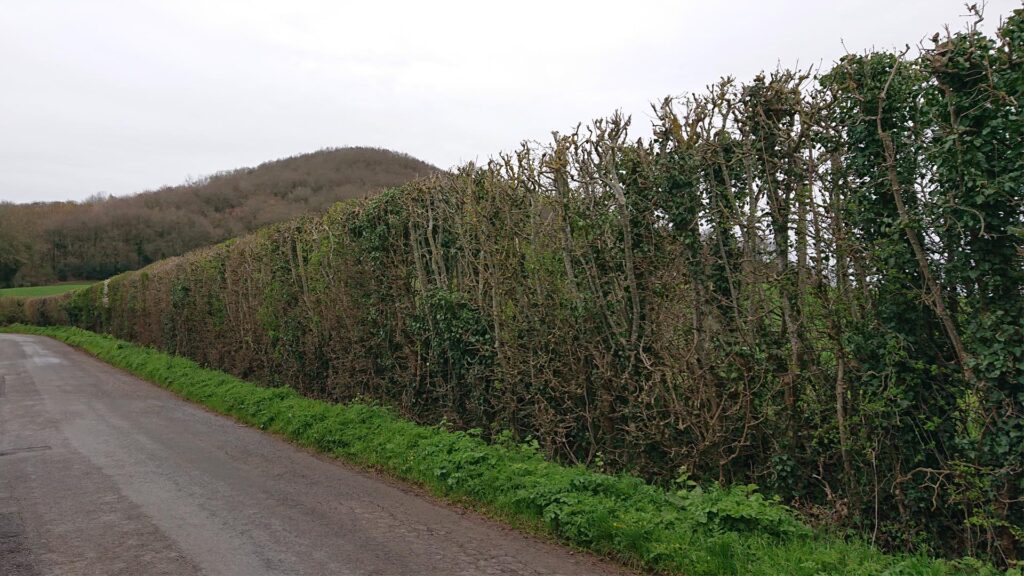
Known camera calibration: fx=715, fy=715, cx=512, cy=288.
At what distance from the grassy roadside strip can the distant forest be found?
50399mm

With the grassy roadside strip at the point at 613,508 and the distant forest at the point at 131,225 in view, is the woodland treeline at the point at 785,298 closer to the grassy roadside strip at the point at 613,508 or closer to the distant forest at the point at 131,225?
the grassy roadside strip at the point at 613,508

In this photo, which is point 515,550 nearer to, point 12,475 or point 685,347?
point 685,347

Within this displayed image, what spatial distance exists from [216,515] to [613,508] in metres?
3.73

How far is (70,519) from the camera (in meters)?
6.62

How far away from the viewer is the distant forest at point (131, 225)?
199 ft

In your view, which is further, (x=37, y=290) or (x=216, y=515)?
(x=37, y=290)

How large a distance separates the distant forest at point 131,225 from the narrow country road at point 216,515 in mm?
48851

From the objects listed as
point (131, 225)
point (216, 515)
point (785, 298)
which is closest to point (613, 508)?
point (785, 298)

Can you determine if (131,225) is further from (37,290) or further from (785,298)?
(785,298)

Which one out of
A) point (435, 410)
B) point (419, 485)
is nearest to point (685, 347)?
point (419, 485)

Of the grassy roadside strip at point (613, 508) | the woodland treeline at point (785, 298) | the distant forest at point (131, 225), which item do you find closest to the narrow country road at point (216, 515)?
the grassy roadside strip at point (613, 508)

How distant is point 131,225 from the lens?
64625mm

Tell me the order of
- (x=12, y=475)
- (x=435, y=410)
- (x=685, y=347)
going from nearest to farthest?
(x=685, y=347), (x=12, y=475), (x=435, y=410)

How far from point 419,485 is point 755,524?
390 centimetres
